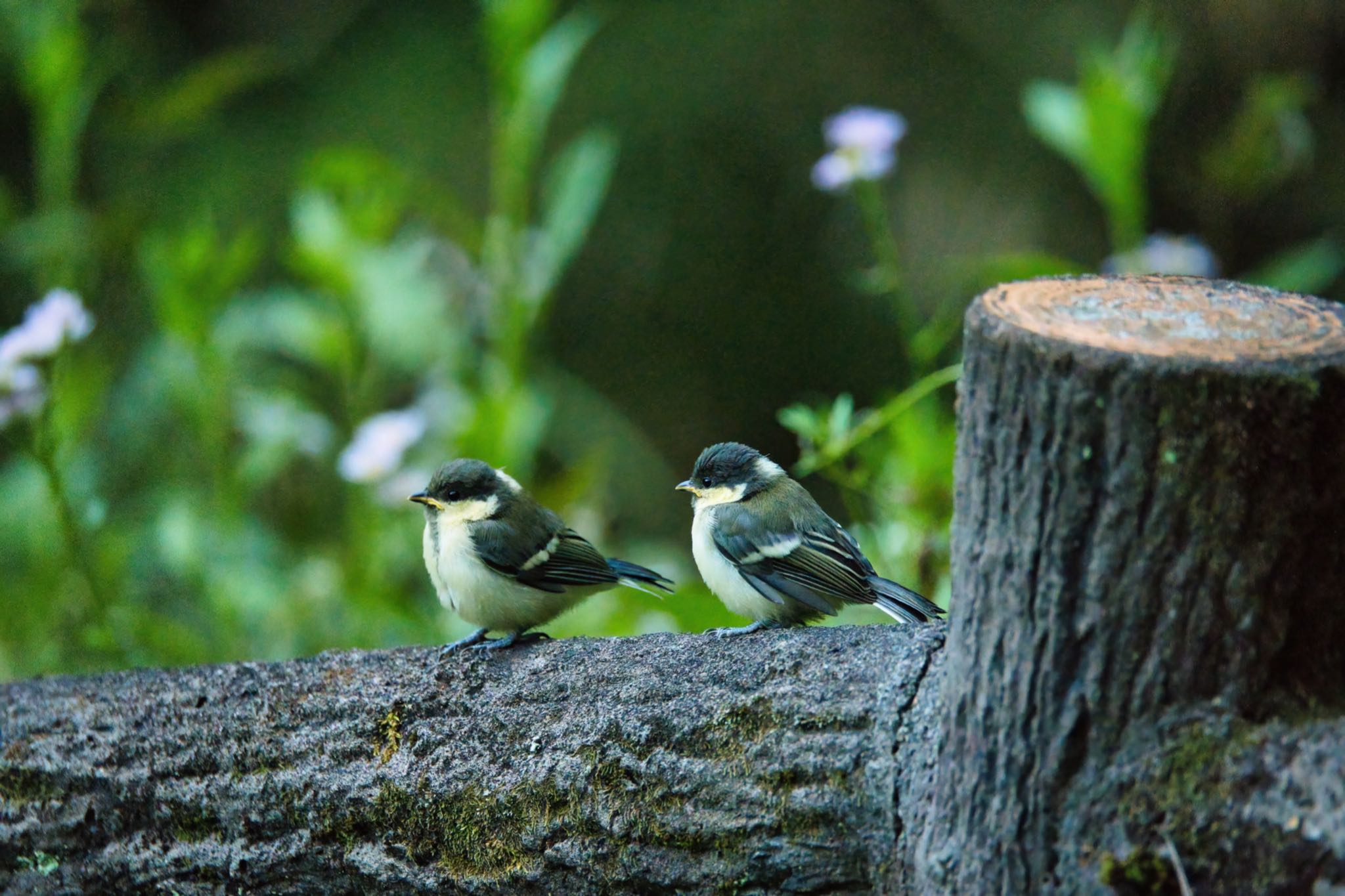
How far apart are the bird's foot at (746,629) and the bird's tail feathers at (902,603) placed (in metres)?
0.25

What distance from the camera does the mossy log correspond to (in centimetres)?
156

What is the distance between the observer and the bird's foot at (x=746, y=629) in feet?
7.98

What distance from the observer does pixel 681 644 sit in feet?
7.57

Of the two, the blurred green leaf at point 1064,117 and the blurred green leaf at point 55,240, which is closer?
the blurred green leaf at point 1064,117

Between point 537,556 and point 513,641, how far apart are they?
0.36m

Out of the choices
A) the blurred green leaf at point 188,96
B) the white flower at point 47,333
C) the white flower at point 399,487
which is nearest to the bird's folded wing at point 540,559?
the white flower at point 399,487

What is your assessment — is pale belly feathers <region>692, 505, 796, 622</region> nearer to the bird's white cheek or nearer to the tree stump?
the bird's white cheek

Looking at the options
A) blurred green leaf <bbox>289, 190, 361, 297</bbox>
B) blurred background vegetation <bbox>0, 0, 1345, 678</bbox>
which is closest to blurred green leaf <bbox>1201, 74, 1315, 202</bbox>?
blurred background vegetation <bbox>0, 0, 1345, 678</bbox>

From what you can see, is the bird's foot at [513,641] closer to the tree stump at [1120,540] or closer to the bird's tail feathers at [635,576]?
the bird's tail feathers at [635,576]

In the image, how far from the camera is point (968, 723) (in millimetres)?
1756

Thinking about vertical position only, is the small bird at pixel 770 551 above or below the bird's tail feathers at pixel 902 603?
above

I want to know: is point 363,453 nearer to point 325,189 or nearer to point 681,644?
point 325,189

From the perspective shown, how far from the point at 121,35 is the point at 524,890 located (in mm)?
5310

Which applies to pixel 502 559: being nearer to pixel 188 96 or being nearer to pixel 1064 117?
pixel 1064 117
